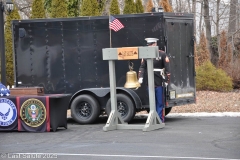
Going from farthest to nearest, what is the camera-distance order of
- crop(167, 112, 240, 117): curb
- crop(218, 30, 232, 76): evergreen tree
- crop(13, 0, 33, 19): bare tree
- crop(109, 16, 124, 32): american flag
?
crop(13, 0, 33, 19): bare tree < crop(218, 30, 232, 76): evergreen tree < crop(167, 112, 240, 117): curb < crop(109, 16, 124, 32): american flag

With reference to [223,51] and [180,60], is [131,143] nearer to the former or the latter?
[180,60]

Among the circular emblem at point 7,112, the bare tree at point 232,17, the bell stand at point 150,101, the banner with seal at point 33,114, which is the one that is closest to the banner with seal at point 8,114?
the circular emblem at point 7,112

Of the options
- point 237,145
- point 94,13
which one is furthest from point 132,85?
point 94,13

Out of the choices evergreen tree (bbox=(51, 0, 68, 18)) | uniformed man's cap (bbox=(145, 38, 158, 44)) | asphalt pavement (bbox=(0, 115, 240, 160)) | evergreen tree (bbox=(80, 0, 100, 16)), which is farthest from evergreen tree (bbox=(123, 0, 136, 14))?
uniformed man's cap (bbox=(145, 38, 158, 44))

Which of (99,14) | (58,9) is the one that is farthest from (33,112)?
(99,14)

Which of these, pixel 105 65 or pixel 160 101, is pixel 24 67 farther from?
pixel 160 101

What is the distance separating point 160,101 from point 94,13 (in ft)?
33.2

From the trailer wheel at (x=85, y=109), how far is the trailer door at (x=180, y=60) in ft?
6.34

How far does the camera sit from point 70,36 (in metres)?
15.8

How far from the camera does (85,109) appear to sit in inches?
619

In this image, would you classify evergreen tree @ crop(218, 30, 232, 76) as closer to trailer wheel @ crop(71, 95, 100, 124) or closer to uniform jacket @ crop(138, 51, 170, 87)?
trailer wheel @ crop(71, 95, 100, 124)

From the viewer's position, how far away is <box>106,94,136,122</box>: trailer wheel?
1509 centimetres

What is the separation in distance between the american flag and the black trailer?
1042 mm

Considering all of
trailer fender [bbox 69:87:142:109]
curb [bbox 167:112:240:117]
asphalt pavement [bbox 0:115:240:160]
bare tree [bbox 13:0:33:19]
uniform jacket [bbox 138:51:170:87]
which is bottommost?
asphalt pavement [bbox 0:115:240:160]
